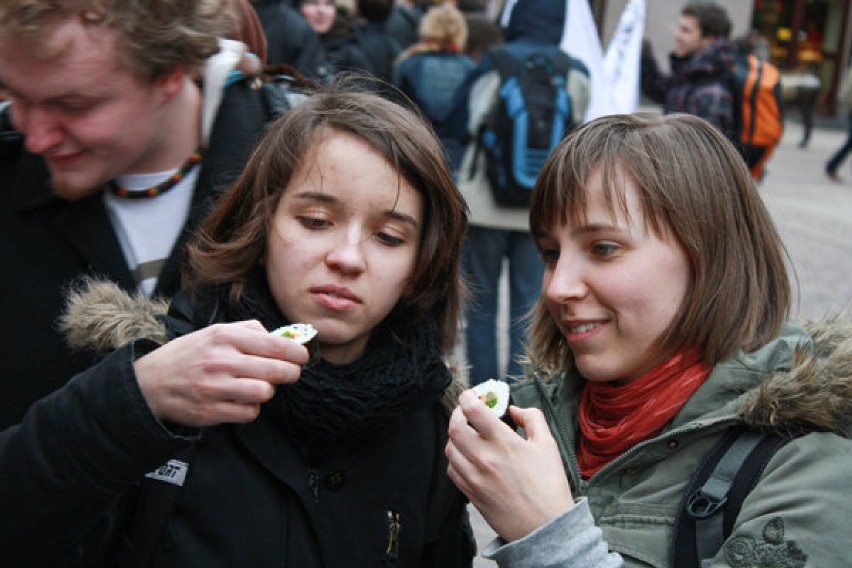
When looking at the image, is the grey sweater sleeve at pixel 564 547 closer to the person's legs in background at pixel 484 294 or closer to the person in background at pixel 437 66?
the person's legs in background at pixel 484 294

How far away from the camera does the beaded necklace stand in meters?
2.21

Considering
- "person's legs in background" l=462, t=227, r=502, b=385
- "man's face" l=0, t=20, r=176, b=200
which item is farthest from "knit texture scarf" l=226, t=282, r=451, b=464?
"person's legs in background" l=462, t=227, r=502, b=385

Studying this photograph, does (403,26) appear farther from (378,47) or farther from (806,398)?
(806,398)

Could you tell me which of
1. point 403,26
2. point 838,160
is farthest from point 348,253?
point 838,160

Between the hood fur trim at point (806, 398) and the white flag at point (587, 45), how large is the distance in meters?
3.85

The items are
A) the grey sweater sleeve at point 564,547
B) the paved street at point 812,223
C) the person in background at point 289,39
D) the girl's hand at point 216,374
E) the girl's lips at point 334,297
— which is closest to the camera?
the girl's hand at point 216,374

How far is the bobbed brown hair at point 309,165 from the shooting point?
1.98 metres

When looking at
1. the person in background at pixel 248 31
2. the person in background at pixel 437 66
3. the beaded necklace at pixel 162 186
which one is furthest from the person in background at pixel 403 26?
the beaded necklace at pixel 162 186

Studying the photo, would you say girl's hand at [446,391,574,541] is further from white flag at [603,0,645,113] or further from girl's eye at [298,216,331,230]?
white flag at [603,0,645,113]

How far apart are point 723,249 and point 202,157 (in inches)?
47.2

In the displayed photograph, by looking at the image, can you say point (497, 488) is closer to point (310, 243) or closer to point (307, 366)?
point (307, 366)

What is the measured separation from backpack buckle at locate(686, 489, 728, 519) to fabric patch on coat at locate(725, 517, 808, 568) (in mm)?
87

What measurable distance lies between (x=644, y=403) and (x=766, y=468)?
0.30 meters

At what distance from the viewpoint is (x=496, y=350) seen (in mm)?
5719
